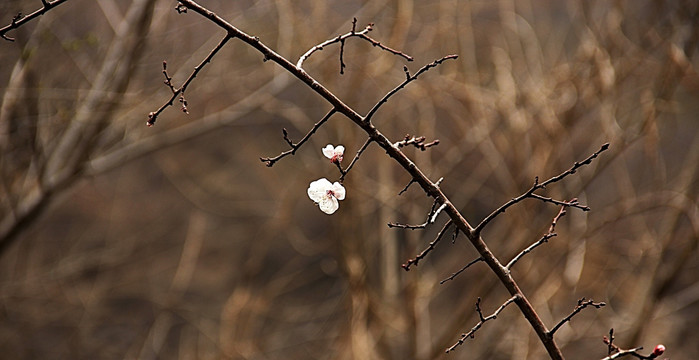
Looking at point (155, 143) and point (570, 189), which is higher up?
point (155, 143)

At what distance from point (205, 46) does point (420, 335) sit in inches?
48.4

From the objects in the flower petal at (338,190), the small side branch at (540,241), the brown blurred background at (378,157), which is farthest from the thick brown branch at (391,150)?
the brown blurred background at (378,157)

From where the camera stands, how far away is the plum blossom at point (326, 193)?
2.68 feet

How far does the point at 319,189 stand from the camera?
83 cm

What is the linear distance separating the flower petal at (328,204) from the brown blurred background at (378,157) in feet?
3.60

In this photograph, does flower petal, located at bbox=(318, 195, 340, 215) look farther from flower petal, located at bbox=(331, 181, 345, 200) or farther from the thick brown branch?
the thick brown branch

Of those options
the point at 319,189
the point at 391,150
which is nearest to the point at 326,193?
the point at 319,189

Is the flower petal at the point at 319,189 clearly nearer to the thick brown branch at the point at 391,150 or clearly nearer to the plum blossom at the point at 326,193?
the plum blossom at the point at 326,193

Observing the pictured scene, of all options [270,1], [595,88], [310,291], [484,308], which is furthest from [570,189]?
[310,291]

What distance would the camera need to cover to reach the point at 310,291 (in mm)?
3705

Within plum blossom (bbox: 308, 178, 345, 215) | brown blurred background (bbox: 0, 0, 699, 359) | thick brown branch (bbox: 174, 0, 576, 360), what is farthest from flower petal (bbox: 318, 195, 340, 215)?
brown blurred background (bbox: 0, 0, 699, 359)

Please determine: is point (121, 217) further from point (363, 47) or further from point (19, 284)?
point (363, 47)

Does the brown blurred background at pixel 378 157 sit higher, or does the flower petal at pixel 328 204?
the brown blurred background at pixel 378 157

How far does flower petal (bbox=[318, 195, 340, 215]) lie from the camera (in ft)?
2.66
